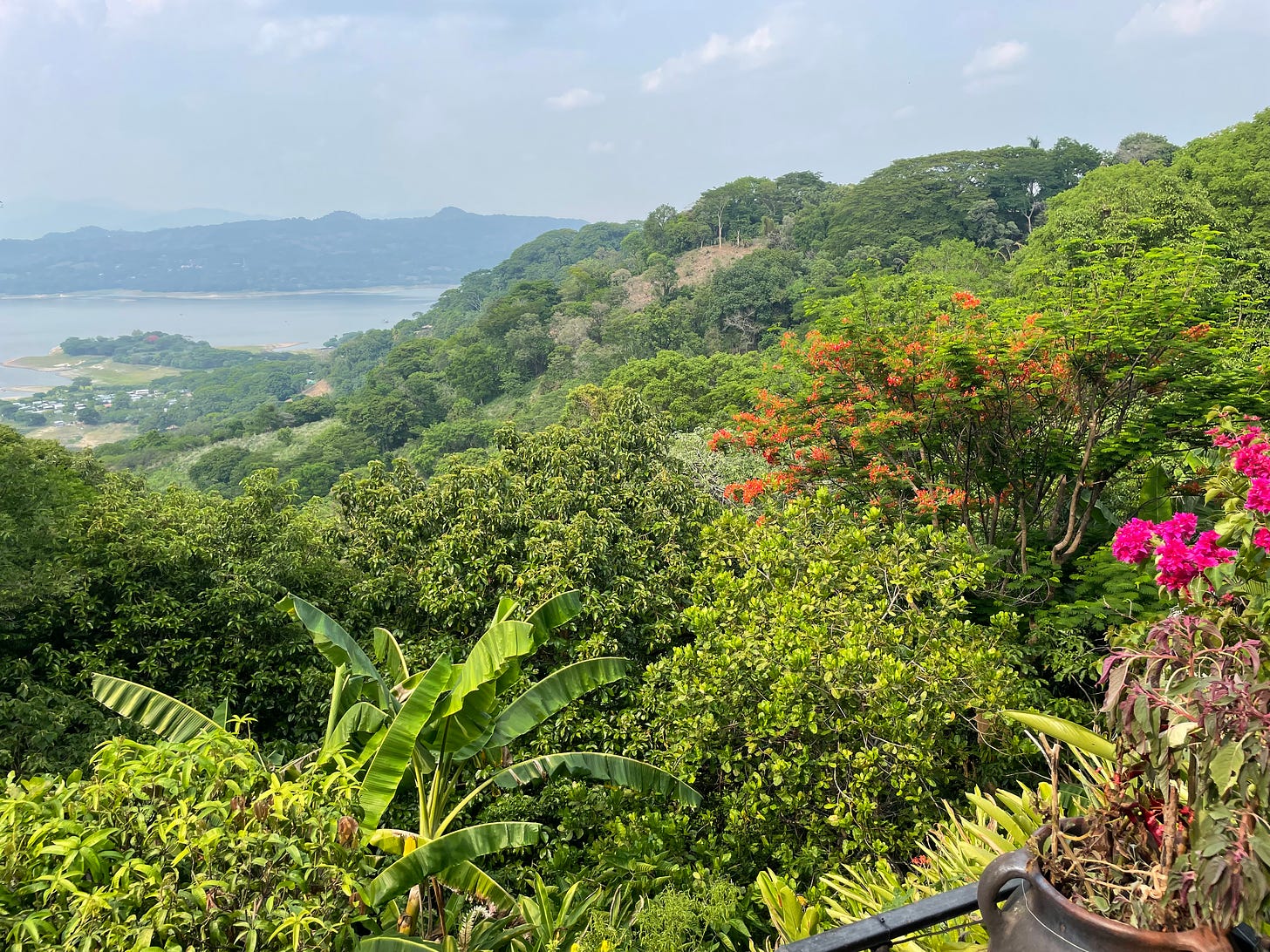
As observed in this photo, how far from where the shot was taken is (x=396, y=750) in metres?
4.91

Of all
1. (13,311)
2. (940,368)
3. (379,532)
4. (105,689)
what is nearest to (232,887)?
(105,689)

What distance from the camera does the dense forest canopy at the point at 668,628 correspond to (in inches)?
169

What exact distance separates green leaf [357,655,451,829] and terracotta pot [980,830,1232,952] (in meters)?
3.90

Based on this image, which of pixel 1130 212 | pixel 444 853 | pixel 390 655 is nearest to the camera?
pixel 444 853

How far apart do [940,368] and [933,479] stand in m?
1.61

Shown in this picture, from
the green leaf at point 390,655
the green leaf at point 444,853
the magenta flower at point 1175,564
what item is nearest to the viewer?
the magenta flower at point 1175,564

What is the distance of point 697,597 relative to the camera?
786 centimetres

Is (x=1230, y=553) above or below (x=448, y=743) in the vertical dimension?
above

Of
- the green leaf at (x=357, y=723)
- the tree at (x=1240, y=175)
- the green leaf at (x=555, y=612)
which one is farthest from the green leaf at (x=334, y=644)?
the tree at (x=1240, y=175)

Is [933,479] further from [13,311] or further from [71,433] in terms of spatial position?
[13,311]

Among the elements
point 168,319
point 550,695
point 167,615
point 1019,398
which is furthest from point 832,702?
point 168,319

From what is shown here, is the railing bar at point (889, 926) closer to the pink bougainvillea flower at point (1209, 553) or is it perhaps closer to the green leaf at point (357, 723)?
the pink bougainvillea flower at point (1209, 553)

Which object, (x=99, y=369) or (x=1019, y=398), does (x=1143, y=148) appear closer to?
(x=1019, y=398)

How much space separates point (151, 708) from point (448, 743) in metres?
2.30
